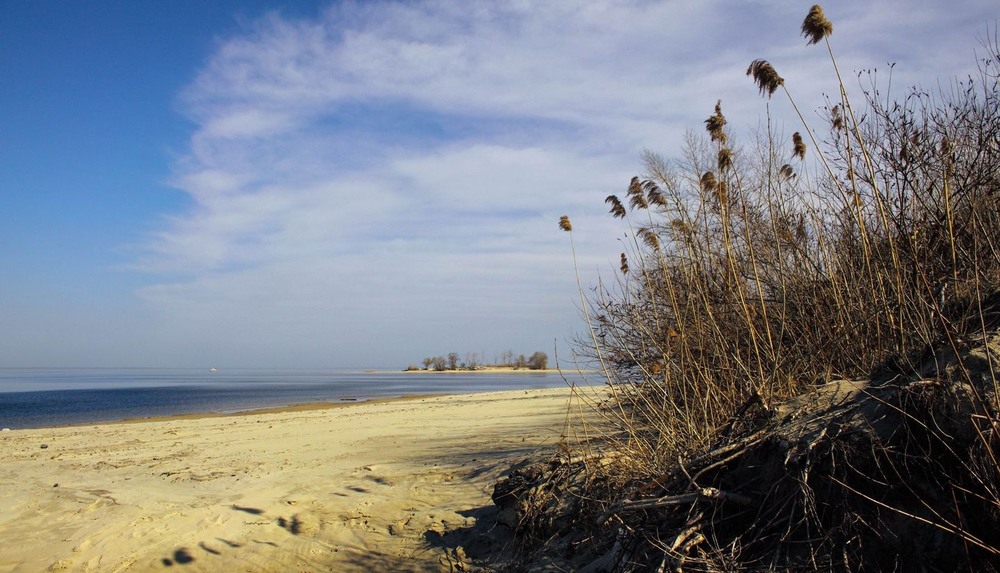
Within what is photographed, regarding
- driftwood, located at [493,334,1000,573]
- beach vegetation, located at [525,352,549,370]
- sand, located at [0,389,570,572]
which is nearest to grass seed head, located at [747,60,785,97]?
driftwood, located at [493,334,1000,573]

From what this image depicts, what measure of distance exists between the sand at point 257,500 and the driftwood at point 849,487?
2.78 m

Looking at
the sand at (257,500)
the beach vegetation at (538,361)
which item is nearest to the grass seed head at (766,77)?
the sand at (257,500)

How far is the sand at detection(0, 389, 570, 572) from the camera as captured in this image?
5957mm

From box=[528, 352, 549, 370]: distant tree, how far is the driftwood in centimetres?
9642

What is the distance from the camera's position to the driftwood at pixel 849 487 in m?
2.47

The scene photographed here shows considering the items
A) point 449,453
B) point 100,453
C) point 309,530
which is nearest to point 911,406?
point 309,530

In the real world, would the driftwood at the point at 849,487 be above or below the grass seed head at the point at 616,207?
below

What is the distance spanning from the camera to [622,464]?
4.59 meters

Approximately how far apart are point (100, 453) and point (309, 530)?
9137mm

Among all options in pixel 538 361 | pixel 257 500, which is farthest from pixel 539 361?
pixel 257 500

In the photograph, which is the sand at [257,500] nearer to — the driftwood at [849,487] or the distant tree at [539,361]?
the driftwood at [849,487]

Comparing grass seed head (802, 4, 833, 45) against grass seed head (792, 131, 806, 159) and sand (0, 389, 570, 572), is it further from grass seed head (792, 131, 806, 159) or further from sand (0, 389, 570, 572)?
sand (0, 389, 570, 572)

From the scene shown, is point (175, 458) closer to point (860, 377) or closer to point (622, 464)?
point (622, 464)

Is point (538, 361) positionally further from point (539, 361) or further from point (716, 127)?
point (716, 127)
